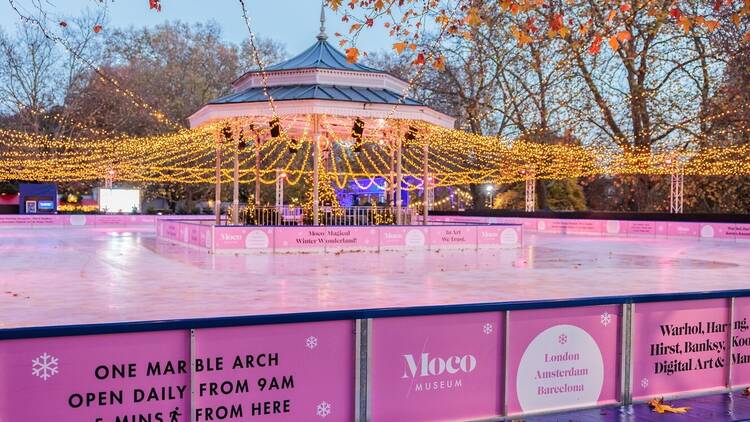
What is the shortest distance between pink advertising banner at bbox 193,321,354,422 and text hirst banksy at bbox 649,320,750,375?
2515 millimetres

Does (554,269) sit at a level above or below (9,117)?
below

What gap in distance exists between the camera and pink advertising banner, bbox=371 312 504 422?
468cm

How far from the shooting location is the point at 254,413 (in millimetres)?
4398

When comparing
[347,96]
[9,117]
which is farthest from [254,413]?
[9,117]

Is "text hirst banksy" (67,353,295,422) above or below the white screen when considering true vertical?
below

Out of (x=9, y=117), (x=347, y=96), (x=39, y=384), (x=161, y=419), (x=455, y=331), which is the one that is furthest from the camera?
(x=9, y=117)

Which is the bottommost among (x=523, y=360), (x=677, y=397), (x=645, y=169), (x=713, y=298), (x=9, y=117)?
(x=677, y=397)

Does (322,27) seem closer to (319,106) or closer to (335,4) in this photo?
(319,106)

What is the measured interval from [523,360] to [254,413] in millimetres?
1930

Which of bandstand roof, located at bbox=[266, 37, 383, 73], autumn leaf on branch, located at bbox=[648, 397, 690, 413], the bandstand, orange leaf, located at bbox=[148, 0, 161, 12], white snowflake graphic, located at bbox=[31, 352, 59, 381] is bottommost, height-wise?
autumn leaf on branch, located at bbox=[648, 397, 690, 413]

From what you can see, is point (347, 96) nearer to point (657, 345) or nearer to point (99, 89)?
point (657, 345)

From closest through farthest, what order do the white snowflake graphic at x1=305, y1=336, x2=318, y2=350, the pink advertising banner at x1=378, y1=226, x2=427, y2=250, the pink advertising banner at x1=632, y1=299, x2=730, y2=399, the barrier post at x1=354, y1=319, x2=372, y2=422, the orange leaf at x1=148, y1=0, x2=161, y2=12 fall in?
the white snowflake graphic at x1=305, y1=336, x2=318, y2=350
the barrier post at x1=354, y1=319, x2=372, y2=422
the pink advertising banner at x1=632, y1=299, x2=730, y2=399
the orange leaf at x1=148, y1=0, x2=161, y2=12
the pink advertising banner at x1=378, y1=226, x2=427, y2=250

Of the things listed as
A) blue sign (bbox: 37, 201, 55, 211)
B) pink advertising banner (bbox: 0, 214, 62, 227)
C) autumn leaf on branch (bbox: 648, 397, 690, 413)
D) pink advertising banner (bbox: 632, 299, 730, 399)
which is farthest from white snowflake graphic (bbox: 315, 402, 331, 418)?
blue sign (bbox: 37, 201, 55, 211)

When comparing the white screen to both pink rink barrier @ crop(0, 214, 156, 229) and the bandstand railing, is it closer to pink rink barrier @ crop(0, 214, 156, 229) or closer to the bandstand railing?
pink rink barrier @ crop(0, 214, 156, 229)
